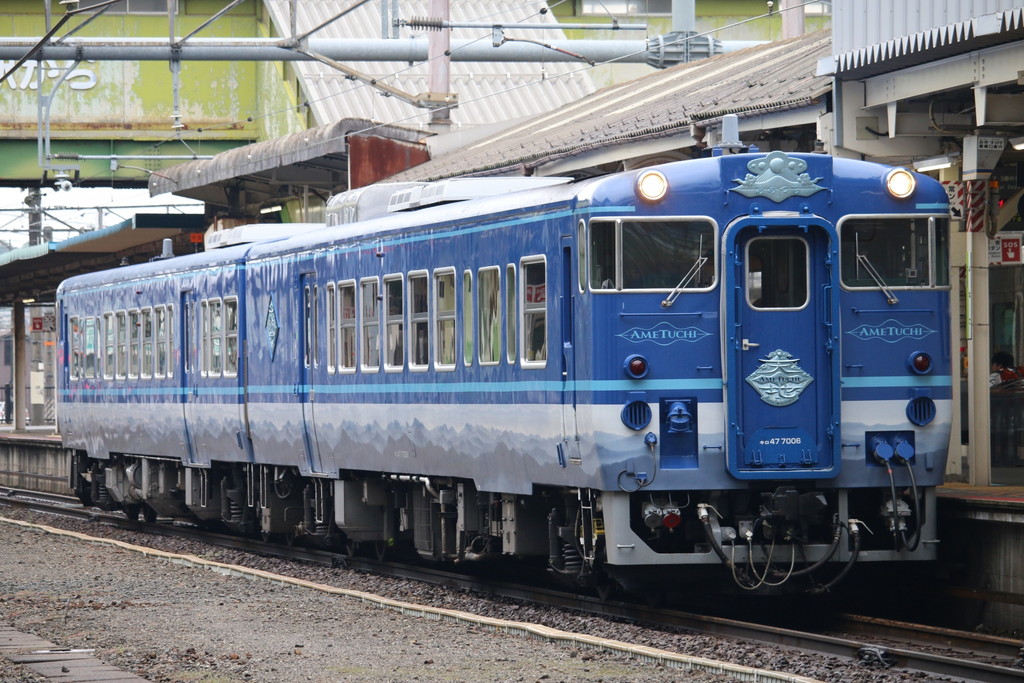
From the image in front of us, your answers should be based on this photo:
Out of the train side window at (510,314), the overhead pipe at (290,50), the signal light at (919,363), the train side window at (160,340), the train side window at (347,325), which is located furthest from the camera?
the overhead pipe at (290,50)

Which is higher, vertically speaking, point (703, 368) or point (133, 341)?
point (133, 341)

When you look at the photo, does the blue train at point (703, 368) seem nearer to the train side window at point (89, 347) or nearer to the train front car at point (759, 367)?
the train front car at point (759, 367)

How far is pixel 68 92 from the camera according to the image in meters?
45.7

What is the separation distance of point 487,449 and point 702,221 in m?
2.67

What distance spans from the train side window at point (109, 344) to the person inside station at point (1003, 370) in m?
10.9

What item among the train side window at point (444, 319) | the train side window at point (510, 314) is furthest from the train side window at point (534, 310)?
the train side window at point (444, 319)

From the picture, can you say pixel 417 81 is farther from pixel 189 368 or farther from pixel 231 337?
pixel 231 337

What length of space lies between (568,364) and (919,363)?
7.54 feet

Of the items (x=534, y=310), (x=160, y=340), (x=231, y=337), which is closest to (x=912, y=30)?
(x=534, y=310)

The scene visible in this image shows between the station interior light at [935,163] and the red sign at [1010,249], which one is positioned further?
the red sign at [1010,249]

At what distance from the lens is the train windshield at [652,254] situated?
11883mm

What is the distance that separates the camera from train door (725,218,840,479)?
12.0 m

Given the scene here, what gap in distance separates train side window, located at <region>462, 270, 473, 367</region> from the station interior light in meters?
3.88

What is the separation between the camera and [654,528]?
11.9 metres
